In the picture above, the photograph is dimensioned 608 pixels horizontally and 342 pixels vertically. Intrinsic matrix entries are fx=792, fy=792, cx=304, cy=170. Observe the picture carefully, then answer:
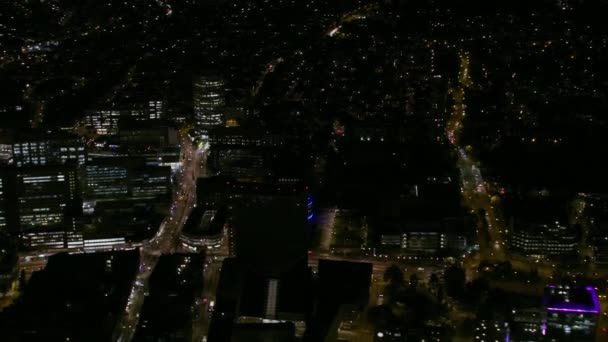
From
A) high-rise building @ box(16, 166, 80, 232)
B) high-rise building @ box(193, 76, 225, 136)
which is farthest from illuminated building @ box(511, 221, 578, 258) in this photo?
high-rise building @ box(193, 76, 225, 136)

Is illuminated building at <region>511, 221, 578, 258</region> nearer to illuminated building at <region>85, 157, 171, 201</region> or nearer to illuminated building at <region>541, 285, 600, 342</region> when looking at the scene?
illuminated building at <region>541, 285, 600, 342</region>

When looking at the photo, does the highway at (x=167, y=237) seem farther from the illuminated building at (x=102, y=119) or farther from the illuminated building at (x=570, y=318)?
the illuminated building at (x=570, y=318)

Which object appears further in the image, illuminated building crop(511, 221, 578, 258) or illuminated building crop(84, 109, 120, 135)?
illuminated building crop(84, 109, 120, 135)

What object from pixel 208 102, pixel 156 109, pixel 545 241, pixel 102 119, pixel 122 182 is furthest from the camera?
pixel 156 109

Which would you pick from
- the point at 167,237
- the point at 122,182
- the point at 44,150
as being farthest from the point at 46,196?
the point at 167,237

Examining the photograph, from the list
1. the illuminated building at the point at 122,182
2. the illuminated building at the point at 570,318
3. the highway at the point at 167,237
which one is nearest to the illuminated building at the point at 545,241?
the illuminated building at the point at 570,318

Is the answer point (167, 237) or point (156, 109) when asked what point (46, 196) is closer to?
point (167, 237)

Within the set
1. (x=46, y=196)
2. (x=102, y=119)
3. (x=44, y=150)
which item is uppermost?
(x=102, y=119)

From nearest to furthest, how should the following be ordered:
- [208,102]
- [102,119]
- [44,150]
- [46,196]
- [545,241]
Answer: [545,241], [46,196], [44,150], [102,119], [208,102]
